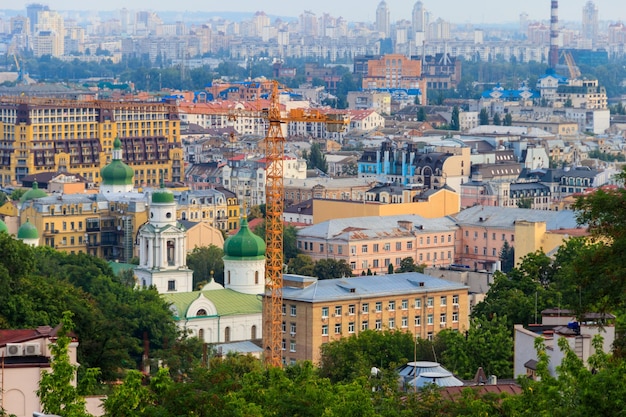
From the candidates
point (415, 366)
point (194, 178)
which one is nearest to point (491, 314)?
point (415, 366)

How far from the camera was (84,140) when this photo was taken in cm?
8412

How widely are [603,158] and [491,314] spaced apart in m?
58.4

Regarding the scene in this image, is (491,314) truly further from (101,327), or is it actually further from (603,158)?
(603,158)

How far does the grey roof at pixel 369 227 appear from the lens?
184ft

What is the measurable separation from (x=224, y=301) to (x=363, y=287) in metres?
3.19

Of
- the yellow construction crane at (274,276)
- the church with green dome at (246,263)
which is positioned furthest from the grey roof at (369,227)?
the yellow construction crane at (274,276)

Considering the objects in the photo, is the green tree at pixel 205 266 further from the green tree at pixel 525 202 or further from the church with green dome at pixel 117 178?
the green tree at pixel 525 202

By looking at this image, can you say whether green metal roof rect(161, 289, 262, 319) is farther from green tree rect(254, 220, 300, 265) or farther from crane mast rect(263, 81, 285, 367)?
green tree rect(254, 220, 300, 265)

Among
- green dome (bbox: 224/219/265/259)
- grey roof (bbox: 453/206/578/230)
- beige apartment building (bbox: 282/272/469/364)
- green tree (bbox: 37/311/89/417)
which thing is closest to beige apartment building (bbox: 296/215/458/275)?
grey roof (bbox: 453/206/578/230)

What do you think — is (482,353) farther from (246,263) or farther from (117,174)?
(117,174)

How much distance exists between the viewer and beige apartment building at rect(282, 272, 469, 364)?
3934 centimetres

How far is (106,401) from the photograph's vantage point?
19.0m

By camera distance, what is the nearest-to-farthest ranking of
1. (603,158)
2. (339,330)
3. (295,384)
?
1. (295,384)
2. (339,330)
3. (603,158)

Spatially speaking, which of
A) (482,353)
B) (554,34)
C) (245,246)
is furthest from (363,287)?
(554,34)
